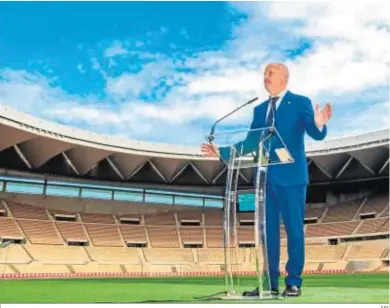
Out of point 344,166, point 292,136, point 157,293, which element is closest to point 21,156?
point 344,166

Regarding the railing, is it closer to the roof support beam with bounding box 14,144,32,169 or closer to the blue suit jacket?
the roof support beam with bounding box 14,144,32,169

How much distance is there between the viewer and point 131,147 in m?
33.9

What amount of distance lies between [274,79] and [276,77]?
49 mm

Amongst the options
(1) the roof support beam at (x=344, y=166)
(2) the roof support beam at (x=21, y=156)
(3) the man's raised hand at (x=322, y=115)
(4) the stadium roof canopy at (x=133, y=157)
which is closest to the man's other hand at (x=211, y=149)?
(3) the man's raised hand at (x=322, y=115)

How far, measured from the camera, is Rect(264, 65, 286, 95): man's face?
324 inches

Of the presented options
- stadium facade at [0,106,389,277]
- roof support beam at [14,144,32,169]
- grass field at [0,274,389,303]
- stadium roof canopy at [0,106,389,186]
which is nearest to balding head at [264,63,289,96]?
grass field at [0,274,389,303]

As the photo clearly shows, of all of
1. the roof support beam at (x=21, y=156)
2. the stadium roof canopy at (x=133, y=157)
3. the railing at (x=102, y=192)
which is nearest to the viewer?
the stadium roof canopy at (x=133, y=157)

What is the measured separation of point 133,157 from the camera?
36.4 meters

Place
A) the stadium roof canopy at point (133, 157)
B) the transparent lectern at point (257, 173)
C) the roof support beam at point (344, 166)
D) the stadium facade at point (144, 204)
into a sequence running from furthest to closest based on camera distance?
the roof support beam at point (344, 166)
the stadium facade at point (144, 204)
the stadium roof canopy at point (133, 157)
the transparent lectern at point (257, 173)

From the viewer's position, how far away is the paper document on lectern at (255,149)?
7.68 meters

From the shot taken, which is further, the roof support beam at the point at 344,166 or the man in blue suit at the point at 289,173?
the roof support beam at the point at 344,166

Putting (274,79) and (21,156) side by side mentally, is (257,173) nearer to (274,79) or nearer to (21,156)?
(274,79)

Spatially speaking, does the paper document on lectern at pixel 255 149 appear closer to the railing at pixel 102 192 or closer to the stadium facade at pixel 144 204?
the stadium facade at pixel 144 204

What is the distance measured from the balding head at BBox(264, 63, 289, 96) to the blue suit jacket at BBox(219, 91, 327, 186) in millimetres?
206
